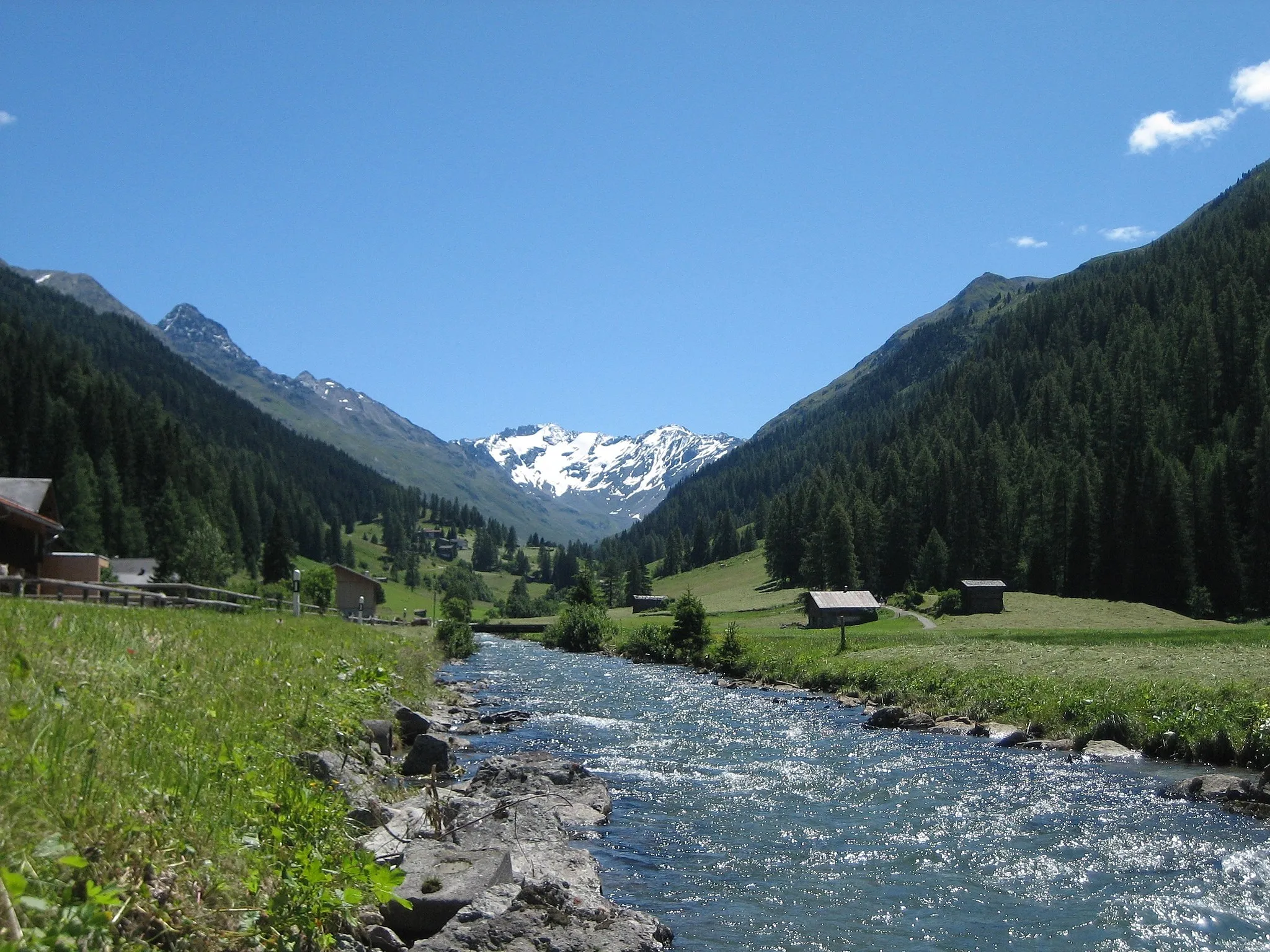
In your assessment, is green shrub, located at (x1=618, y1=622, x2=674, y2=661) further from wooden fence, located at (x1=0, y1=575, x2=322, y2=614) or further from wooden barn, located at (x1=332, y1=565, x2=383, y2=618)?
wooden barn, located at (x1=332, y1=565, x2=383, y2=618)

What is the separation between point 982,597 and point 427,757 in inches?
3285

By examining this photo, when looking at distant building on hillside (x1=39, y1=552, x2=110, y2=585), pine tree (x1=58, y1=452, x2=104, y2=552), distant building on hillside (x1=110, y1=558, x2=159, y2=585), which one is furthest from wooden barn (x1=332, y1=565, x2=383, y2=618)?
distant building on hillside (x1=39, y1=552, x2=110, y2=585)

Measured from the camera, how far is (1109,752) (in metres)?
28.7

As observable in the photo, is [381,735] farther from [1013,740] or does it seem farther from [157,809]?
[1013,740]

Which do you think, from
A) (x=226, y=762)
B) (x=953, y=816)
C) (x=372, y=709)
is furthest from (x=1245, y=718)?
(x=226, y=762)

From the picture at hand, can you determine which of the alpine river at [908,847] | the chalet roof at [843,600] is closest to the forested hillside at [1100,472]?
the chalet roof at [843,600]

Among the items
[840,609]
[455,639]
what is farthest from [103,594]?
[840,609]

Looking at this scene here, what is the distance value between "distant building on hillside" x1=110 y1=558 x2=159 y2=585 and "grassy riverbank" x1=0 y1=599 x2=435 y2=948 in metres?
83.2

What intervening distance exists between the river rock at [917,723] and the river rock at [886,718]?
0.66ft

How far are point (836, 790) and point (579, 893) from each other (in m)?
13.1

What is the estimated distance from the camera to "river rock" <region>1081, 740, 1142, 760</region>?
2809 cm

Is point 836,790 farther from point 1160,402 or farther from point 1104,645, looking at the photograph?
point 1160,402

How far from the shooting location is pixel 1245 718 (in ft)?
89.3

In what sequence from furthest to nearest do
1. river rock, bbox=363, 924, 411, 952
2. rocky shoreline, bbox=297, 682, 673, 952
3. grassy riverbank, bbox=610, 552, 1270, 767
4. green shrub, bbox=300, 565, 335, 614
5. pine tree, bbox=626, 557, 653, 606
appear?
pine tree, bbox=626, 557, 653, 606 → green shrub, bbox=300, 565, 335, 614 → grassy riverbank, bbox=610, 552, 1270, 767 → rocky shoreline, bbox=297, 682, 673, 952 → river rock, bbox=363, 924, 411, 952
